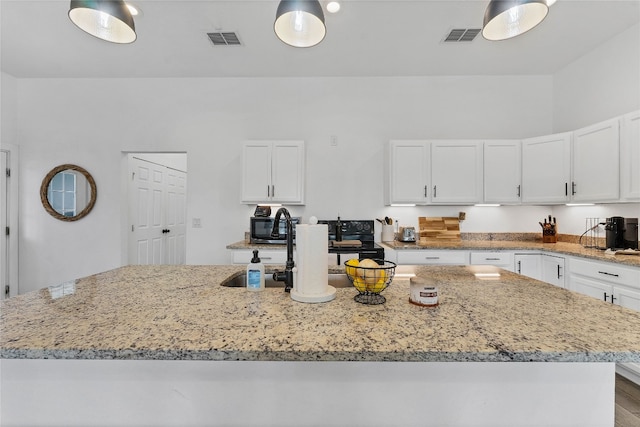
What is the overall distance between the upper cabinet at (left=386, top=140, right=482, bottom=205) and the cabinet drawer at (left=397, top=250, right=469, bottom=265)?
0.63 meters

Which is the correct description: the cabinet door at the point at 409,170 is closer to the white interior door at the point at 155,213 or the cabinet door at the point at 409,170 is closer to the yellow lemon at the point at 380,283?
the yellow lemon at the point at 380,283

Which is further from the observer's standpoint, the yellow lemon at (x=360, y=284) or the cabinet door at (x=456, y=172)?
the cabinet door at (x=456, y=172)

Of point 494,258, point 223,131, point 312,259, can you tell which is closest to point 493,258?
point 494,258

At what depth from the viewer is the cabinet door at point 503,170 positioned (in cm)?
331

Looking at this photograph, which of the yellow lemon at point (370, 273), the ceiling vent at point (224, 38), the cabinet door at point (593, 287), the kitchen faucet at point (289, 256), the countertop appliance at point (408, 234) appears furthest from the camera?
the countertop appliance at point (408, 234)

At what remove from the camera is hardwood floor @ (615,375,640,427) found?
1.87 metres

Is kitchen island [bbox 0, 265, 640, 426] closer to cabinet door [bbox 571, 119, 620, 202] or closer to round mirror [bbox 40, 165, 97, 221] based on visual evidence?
cabinet door [bbox 571, 119, 620, 202]

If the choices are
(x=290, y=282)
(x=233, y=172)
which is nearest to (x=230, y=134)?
(x=233, y=172)

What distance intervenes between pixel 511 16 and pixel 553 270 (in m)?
2.47

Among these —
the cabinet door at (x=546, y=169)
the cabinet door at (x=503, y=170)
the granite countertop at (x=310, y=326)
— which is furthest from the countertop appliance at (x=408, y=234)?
the granite countertop at (x=310, y=326)

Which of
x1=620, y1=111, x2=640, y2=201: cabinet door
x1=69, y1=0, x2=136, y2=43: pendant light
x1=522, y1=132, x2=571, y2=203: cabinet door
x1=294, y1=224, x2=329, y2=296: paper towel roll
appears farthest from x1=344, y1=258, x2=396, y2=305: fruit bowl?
x1=522, y1=132, x2=571, y2=203: cabinet door

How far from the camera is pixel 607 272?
2328 millimetres

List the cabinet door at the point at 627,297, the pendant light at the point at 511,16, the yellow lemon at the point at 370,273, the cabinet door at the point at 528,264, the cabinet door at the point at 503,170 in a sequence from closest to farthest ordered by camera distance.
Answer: the yellow lemon at the point at 370,273
the pendant light at the point at 511,16
the cabinet door at the point at 627,297
the cabinet door at the point at 528,264
the cabinet door at the point at 503,170

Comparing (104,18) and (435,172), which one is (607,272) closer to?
(435,172)
